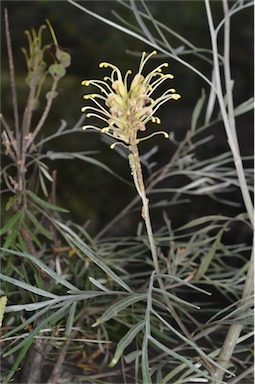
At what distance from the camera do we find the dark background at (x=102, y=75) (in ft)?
2.70

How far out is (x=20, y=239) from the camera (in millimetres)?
345

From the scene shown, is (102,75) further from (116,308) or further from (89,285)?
(116,308)

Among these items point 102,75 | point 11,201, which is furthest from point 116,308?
point 102,75

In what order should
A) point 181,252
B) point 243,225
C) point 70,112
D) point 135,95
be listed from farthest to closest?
point 70,112 < point 243,225 < point 181,252 < point 135,95

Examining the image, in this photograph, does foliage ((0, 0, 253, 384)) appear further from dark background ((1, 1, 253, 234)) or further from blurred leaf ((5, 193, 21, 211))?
dark background ((1, 1, 253, 234))

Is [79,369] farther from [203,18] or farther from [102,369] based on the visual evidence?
[203,18]

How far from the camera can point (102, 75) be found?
84cm

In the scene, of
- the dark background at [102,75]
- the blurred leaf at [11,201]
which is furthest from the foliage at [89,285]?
the dark background at [102,75]

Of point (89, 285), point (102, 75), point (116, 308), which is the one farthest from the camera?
point (102, 75)

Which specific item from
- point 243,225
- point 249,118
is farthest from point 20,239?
point 249,118

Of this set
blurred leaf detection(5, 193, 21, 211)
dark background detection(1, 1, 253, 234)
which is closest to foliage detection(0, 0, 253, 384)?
blurred leaf detection(5, 193, 21, 211)

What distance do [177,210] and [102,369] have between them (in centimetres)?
41

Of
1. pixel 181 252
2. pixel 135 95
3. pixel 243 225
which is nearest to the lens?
pixel 135 95

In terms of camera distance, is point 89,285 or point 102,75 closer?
point 89,285
